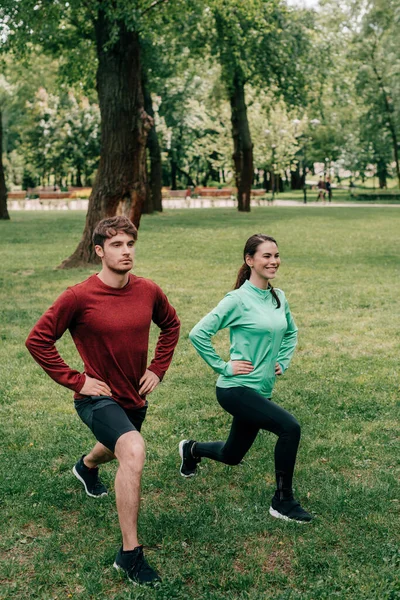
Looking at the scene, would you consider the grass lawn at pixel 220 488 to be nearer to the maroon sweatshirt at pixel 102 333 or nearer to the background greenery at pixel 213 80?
the maroon sweatshirt at pixel 102 333

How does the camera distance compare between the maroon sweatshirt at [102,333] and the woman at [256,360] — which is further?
the woman at [256,360]

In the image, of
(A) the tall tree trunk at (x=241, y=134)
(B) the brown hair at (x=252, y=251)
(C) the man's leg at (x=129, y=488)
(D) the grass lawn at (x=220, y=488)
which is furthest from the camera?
(A) the tall tree trunk at (x=241, y=134)

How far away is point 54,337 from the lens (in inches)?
174

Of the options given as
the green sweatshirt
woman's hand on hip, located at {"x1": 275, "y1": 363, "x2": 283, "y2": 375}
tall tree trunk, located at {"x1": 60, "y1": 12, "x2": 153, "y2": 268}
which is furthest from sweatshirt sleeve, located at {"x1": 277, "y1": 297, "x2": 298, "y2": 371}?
tall tree trunk, located at {"x1": 60, "y1": 12, "x2": 153, "y2": 268}

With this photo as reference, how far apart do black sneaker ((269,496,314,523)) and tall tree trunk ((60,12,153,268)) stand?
38.3 feet

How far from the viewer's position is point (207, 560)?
173 inches

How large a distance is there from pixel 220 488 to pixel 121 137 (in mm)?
11772

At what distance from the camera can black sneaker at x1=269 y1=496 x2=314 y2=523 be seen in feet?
16.0

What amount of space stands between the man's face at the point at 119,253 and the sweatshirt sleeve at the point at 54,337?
285 millimetres

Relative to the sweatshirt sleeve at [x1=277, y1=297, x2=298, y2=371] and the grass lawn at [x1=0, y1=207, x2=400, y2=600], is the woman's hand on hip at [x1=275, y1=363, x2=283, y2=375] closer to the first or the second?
the sweatshirt sleeve at [x1=277, y1=297, x2=298, y2=371]

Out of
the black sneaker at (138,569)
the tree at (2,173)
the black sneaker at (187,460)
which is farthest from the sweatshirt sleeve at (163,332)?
the tree at (2,173)

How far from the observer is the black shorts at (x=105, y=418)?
4.27m

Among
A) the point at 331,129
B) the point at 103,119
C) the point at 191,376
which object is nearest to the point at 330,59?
the point at 103,119

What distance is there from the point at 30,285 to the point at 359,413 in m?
9.19
